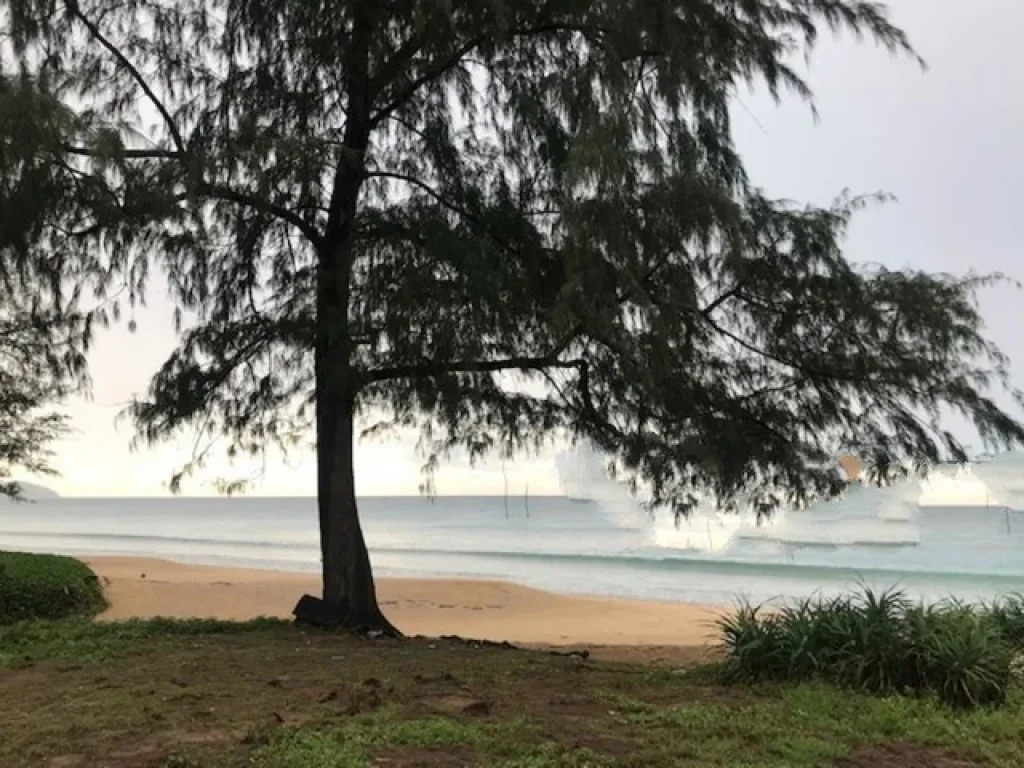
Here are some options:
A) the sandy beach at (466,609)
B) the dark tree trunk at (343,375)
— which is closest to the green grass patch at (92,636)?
the dark tree trunk at (343,375)

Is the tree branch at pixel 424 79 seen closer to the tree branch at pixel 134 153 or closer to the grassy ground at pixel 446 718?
the tree branch at pixel 134 153

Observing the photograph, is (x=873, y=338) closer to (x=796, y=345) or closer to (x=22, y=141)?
(x=796, y=345)

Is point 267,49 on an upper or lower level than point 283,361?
upper

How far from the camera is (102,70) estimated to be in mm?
8352

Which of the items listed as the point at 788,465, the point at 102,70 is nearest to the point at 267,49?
the point at 102,70

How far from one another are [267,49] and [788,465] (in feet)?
18.4

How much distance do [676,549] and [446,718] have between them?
97.6 feet

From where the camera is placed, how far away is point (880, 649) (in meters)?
6.24

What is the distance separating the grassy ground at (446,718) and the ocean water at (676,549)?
340cm

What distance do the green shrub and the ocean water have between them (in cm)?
780

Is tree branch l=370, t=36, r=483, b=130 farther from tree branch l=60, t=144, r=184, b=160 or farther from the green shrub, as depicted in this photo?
the green shrub

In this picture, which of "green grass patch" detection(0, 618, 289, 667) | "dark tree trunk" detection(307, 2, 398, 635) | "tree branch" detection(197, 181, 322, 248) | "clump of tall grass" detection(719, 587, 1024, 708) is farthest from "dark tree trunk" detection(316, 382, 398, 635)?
Answer: "clump of tall grass" detection(719, 587, 1024, 708)

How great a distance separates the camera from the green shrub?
13305 millimetres

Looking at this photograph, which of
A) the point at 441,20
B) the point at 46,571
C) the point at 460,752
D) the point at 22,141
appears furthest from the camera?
the point at 46,571
